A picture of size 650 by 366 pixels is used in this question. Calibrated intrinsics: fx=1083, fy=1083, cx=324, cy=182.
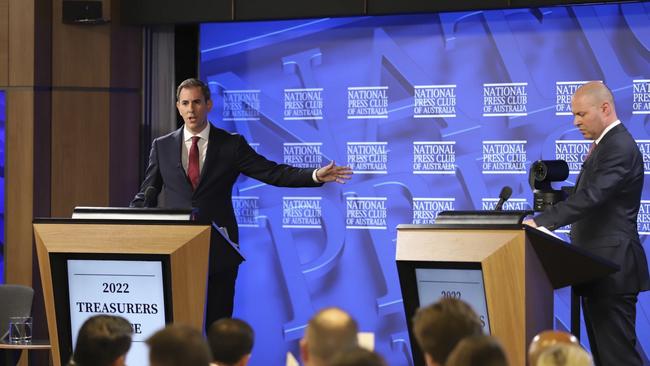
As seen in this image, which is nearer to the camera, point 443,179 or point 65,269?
point 65,269

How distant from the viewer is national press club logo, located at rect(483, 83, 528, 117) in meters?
7.23

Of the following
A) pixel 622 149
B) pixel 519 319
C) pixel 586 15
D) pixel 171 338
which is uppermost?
pixel 586 15

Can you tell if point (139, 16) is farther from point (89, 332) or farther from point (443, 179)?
point (89, 332)

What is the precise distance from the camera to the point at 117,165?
7918mm

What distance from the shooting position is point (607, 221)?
5.21m

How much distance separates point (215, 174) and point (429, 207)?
80.3 inches

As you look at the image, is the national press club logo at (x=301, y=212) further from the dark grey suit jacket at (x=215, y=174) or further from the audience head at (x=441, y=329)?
the audience head at (x=441, y=329)

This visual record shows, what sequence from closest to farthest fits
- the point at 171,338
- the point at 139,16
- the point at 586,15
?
the point at 171,338, the point at 586,15, the point at 139,16

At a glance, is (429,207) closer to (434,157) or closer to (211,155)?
(434,157)

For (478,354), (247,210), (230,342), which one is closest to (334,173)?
(247,210)

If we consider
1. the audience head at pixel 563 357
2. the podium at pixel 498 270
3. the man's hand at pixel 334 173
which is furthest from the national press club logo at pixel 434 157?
the audience head at pixel 563 357

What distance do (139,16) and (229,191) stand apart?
2.48 metres

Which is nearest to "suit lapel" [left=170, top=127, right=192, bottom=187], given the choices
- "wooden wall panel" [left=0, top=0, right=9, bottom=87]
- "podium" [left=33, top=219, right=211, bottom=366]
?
"podium" [left=33, top=219, right=211, bottom=366]

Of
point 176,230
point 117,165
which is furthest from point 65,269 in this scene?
point 117,165
